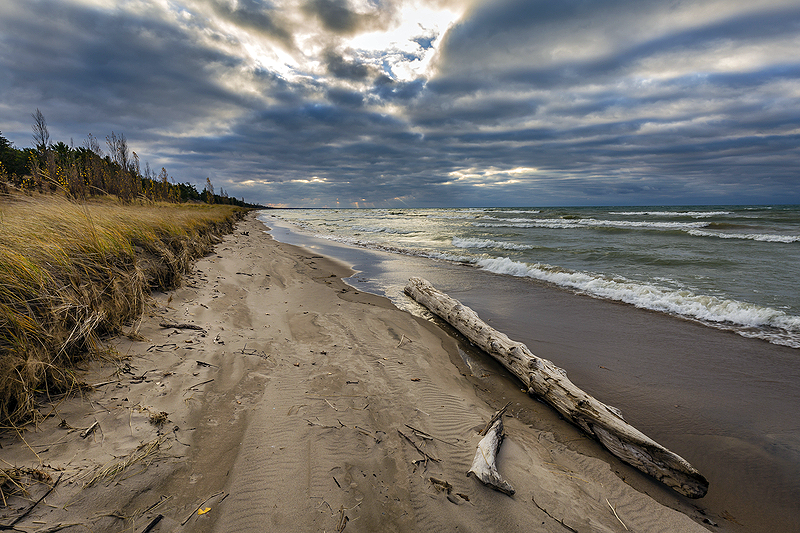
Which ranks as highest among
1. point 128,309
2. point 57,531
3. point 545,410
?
point 128,309

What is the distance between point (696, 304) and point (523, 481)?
24.4ft

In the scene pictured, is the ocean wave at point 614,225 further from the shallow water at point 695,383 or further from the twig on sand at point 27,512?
the twig on sand at point 27,512

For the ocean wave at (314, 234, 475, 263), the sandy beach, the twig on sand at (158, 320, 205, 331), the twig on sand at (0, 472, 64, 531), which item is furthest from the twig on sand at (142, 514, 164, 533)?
the ocean wave at (314, 234, 475, 263)

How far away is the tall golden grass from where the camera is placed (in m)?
2.47

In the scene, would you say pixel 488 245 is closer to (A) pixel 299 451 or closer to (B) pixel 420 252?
(B) pixel 420 252

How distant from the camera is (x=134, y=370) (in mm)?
3225

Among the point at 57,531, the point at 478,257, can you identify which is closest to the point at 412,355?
the point at 57,531

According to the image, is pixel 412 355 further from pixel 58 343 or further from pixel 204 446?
pixel 58 343

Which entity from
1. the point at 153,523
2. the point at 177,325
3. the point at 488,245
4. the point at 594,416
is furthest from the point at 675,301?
the point at 488,245

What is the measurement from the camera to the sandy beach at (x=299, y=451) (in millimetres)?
2027

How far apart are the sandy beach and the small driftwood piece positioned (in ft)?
0.22

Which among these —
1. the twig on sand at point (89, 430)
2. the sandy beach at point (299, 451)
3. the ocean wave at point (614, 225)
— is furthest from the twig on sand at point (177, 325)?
the ocean wave at point (614, 225)

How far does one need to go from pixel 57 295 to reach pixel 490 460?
15.5 ft

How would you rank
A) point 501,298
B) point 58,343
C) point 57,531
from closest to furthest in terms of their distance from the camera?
1. point 57,531
2. point 58,343
3. point 501,298
